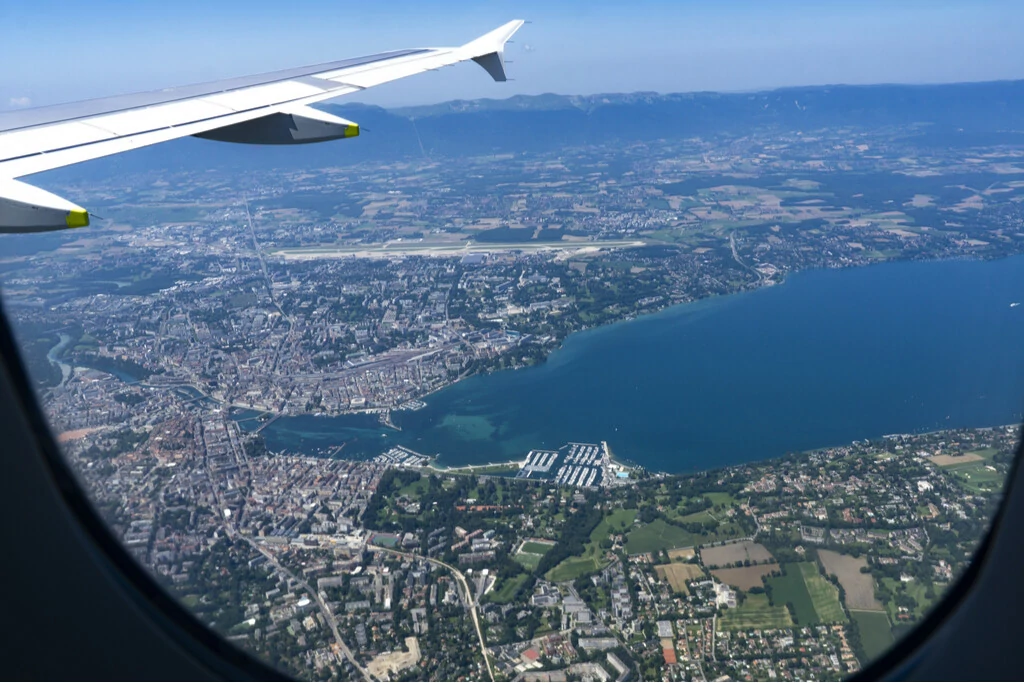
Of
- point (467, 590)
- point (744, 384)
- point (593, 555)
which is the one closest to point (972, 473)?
point (593, 555)

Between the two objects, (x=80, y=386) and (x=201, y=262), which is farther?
(x=201, y=262)

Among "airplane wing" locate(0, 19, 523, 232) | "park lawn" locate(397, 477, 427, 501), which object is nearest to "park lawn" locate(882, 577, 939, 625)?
"airplane wing" locate(0, 19, 523, 232)

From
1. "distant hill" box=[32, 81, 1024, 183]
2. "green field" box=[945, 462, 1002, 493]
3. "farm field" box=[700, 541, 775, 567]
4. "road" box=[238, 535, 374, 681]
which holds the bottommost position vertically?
"farm field" box=[700, 541, 775, 567]

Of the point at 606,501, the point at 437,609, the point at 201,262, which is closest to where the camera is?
the point at 437,609

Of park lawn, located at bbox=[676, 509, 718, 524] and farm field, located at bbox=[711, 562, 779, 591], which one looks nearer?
farm field, located at bbox=[711, 562, 779, 591]

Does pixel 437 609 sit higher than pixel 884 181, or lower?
lower

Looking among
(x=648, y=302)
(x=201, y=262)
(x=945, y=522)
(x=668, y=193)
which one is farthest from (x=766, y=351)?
(x=668, y=193)

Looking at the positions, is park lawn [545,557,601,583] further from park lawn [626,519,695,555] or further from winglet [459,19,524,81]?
winglet [459,19,524,81]

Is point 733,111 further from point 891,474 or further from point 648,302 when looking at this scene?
point 891,474
